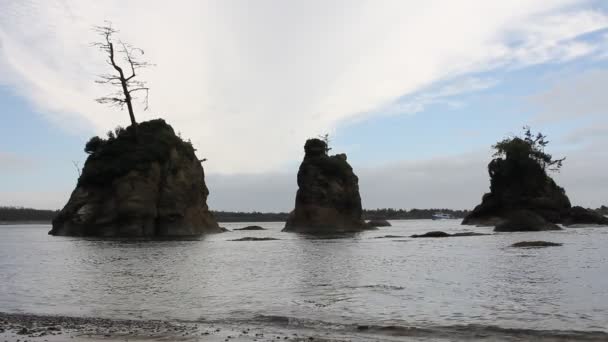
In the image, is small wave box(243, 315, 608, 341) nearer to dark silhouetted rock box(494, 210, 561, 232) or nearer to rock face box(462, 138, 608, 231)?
dark silhouetted rock box(494, 210, 561, 232)

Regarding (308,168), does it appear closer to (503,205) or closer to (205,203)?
(205,203)

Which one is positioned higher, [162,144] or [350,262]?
[162,144]

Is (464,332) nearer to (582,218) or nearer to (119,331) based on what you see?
(119,331)

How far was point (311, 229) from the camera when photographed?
79625 millimetres

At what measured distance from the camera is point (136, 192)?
59.5 metres

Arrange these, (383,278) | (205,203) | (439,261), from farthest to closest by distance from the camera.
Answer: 1. (205,203)
2. (439,261)
3. (383,278)

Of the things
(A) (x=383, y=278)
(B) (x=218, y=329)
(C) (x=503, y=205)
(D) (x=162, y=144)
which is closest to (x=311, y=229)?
(D) (x=162, y=144)

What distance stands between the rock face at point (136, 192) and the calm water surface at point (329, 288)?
2431 centimetres

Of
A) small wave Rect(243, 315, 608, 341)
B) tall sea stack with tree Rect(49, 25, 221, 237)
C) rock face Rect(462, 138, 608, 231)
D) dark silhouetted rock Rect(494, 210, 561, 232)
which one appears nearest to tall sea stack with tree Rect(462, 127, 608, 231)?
rock face Rect(462, 138, 608, 231)

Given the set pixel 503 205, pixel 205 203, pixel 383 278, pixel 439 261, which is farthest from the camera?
pixel 503 205

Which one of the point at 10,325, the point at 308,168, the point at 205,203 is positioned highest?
the point at 308,168

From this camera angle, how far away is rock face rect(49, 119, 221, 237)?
5953cm

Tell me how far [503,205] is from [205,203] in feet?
168

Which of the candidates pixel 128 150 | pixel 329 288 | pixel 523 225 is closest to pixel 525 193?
pixel 523 225
